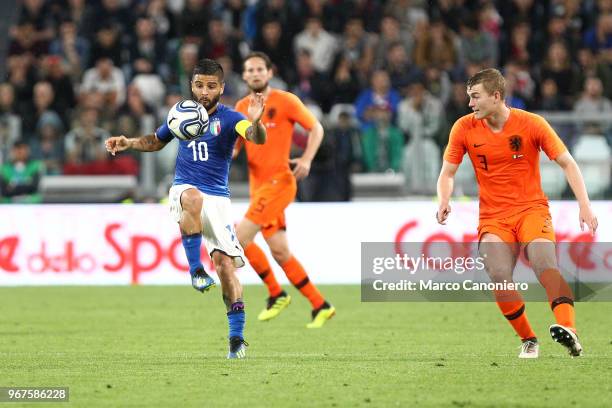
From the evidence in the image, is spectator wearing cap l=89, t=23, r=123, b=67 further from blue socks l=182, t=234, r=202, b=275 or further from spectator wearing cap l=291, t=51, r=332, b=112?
blue socks l=182, t=234, r=202, b=275

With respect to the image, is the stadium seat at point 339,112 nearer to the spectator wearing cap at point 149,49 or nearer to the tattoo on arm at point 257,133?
the spectator wearing cap at point 149,49

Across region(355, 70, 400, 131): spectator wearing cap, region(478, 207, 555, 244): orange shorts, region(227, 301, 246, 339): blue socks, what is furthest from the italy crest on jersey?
region(355, 70, 400, 131): spectator wearing cap

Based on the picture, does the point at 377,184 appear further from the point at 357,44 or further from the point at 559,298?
the point at 559,298

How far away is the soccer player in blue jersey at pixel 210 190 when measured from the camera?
966 cm

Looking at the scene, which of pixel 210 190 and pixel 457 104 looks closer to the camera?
pixel 210 190

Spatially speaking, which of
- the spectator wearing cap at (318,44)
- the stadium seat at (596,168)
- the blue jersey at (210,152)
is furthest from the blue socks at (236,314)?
the spectator wearing cap at (318,44)

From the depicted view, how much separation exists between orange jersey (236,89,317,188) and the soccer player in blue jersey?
2.91 metres

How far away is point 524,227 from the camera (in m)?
9.52

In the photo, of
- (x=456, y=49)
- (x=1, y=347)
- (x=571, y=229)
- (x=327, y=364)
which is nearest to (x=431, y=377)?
(x=327, y=364)

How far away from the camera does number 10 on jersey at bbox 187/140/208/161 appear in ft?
32.4

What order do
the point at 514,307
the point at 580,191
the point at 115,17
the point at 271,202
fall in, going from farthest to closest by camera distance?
the point at 115,17, the point at 271,202, the point at 514,307, the point at 580,191

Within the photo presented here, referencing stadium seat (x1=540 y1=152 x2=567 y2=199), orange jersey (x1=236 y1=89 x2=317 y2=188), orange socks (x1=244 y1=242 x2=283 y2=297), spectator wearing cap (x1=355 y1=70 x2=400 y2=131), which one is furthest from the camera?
spectator wearing cap (x1=355 y1=70 x2=400 y2=131)

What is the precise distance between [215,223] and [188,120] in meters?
0.75

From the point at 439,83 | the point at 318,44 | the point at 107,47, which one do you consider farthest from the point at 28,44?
the point at 439,83
